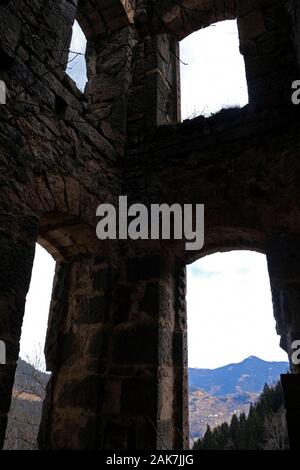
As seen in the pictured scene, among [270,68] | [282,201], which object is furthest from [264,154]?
[270,68]

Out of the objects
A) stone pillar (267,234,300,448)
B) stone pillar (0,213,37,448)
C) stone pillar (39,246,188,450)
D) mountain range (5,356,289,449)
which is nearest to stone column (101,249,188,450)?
stone pillar (39,246,188,450)

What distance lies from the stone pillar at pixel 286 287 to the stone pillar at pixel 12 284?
1644mm

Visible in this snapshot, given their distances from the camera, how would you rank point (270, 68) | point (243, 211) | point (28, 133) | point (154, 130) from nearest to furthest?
1. point (28, 133)
2. point (243, 211)
3. point (270, 68)
4. point (154, 130)

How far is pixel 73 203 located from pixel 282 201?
164cm

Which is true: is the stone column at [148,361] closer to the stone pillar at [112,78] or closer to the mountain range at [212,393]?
the stone pillar at [112,78]

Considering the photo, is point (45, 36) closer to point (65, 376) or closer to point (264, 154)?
point (264, 154)

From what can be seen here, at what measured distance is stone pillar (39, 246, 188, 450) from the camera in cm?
266

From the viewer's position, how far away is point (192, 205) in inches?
124

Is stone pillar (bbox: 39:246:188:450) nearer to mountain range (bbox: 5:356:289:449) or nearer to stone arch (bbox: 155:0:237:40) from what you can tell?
stone arch (bbox: 155:0:237:40)

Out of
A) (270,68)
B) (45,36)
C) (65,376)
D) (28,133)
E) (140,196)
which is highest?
(270,68)

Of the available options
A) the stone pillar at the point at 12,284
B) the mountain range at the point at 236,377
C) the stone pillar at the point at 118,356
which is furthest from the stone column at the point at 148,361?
the mountain range at the point at 236,377

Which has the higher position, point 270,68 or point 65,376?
point 270,68

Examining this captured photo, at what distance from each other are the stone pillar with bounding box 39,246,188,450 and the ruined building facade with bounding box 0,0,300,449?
0.4 inches

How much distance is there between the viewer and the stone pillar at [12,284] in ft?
6.31
